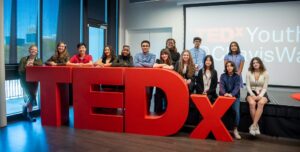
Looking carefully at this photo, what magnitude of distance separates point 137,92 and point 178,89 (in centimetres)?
63

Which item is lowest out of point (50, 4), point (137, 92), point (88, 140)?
point (88, 140)

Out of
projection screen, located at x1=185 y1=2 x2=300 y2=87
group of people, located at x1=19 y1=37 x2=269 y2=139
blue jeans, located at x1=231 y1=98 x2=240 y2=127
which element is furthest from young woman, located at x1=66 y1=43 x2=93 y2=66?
projection screen, located at x1=185 y1=2 x2=300 y2=87

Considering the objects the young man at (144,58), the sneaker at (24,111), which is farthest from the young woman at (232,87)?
the sneaker at (24,111)

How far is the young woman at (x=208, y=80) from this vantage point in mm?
4289

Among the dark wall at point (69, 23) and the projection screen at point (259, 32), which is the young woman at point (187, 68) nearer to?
the projection screen at point (259, 32)

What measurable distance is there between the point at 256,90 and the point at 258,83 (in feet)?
0.36

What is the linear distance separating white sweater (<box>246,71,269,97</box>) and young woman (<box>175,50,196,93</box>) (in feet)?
2.86

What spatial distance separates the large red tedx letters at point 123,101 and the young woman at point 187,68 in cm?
48

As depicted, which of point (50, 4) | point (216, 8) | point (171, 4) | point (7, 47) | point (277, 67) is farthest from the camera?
point (171, 4)

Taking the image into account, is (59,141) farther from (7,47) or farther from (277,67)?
(277,67)

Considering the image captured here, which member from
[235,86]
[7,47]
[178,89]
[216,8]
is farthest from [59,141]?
[216,8]

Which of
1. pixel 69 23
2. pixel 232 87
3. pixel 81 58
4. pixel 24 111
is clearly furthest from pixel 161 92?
pixel 69 23

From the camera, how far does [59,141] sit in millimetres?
3787

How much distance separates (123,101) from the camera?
4.25m
